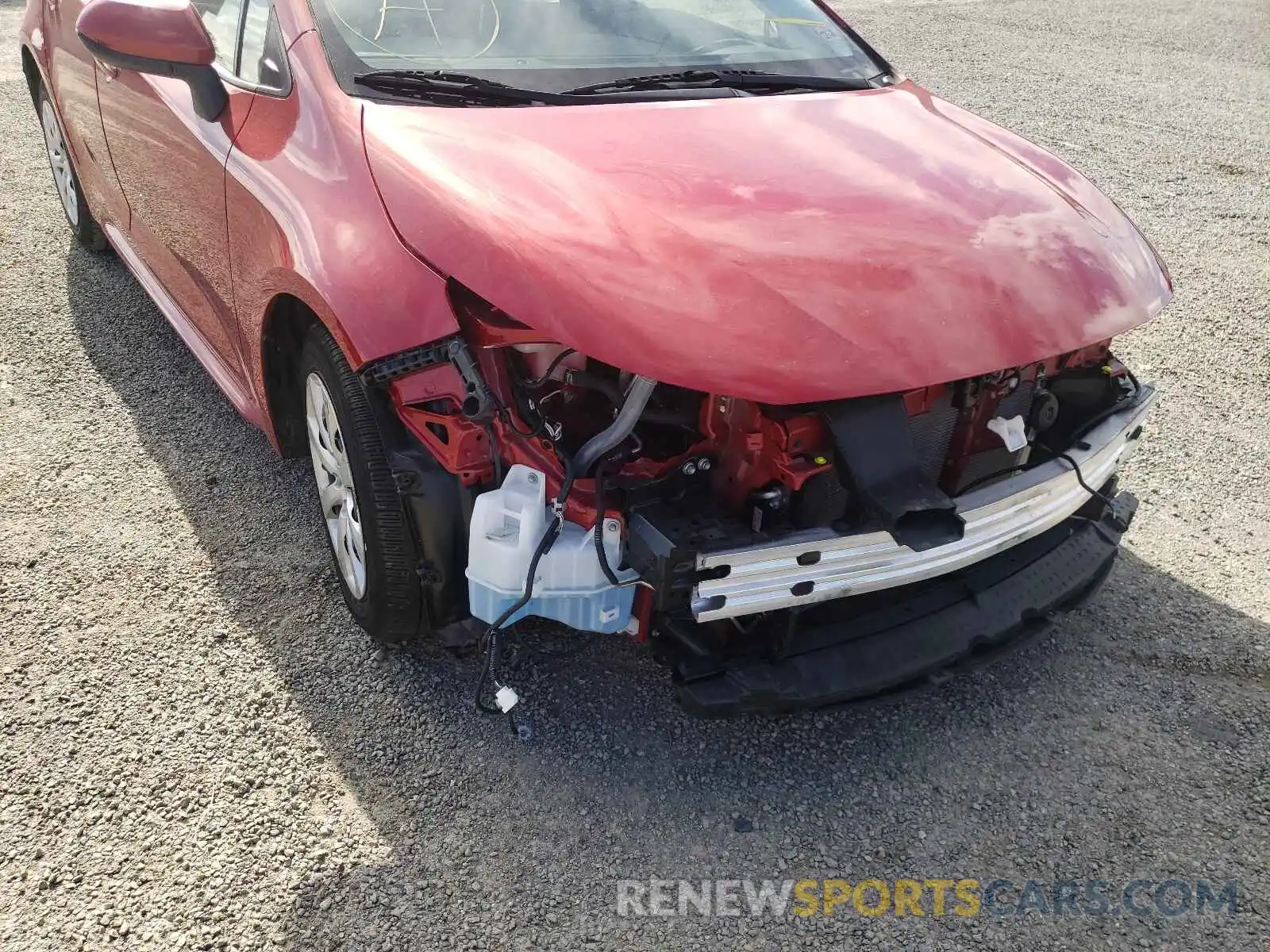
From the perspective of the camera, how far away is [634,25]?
9.45 feet

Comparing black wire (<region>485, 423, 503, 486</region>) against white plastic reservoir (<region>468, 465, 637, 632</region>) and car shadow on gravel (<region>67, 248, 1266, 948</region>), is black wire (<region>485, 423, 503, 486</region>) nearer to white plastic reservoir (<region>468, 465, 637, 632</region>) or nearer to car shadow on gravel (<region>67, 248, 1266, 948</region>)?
white plastic reservoir (<region>468, 465, 637, 632</region>)

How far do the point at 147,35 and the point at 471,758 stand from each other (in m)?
2.01

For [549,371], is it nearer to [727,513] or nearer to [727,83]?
[727,513]

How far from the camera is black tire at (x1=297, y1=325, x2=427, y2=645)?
2.25m

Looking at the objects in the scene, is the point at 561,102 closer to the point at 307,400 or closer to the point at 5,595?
the point at 307,400

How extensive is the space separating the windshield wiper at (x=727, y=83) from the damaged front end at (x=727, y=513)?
0.86 meters

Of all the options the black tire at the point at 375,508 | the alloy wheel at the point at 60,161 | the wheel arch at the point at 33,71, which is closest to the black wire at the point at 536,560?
the black tire at the point at 375,508

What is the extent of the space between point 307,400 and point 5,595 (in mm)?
1032

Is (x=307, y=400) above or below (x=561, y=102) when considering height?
below

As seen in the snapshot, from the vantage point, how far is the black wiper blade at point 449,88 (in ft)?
7.99

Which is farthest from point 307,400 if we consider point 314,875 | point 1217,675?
point 1217,675

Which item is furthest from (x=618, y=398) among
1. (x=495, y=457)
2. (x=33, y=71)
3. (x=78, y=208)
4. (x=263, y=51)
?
(x=33, y=71)

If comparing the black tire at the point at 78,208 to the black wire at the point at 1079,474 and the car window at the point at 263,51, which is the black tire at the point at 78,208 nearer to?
the car window at the point at 263,51

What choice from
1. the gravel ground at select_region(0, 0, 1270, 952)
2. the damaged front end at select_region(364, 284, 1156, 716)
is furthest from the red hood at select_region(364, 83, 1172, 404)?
the gravel ground at select_region(0, 0, 1270, 952)
